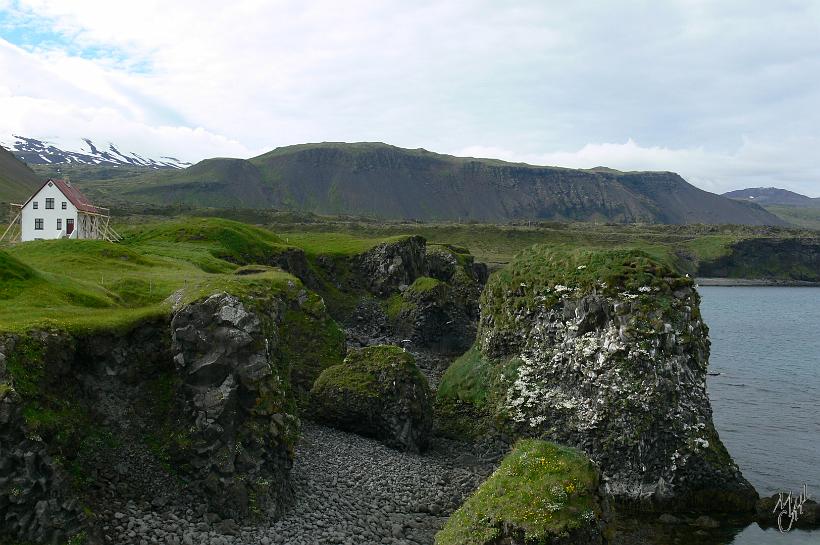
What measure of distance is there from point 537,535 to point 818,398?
4682 cm

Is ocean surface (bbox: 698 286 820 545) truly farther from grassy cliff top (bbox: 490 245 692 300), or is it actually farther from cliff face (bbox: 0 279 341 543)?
cliff face (bbox: 0 279 341 543)

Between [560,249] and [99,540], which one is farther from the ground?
[560,249]

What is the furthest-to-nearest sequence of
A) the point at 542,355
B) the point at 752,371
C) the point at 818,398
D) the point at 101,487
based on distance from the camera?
the point at 752,371 < the point at 818,398 < the point at 542,355 < the point at 101,487

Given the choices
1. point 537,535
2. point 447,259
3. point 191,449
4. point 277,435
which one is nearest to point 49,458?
point 191,449

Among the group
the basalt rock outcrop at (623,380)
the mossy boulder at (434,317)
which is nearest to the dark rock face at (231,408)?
the basalt rock outcrop at (623,380)

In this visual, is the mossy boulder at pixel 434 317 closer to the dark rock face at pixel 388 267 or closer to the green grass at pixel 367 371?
the dark rock face at pixel 388 267

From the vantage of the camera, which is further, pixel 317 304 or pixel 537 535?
pixel 317 304

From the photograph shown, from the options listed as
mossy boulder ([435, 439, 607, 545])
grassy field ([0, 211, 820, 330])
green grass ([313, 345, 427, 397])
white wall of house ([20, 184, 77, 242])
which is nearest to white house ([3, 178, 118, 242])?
white wall of house ([20, 184, 77, 242])

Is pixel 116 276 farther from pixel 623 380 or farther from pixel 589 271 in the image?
pixel 623 380

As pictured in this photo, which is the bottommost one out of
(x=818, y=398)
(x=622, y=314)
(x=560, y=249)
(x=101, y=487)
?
(x=818, y=398)

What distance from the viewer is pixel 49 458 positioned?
58.2 ft

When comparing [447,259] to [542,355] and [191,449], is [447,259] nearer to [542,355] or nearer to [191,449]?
[542,355]

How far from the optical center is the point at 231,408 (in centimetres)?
2227

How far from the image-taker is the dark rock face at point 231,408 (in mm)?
21672
